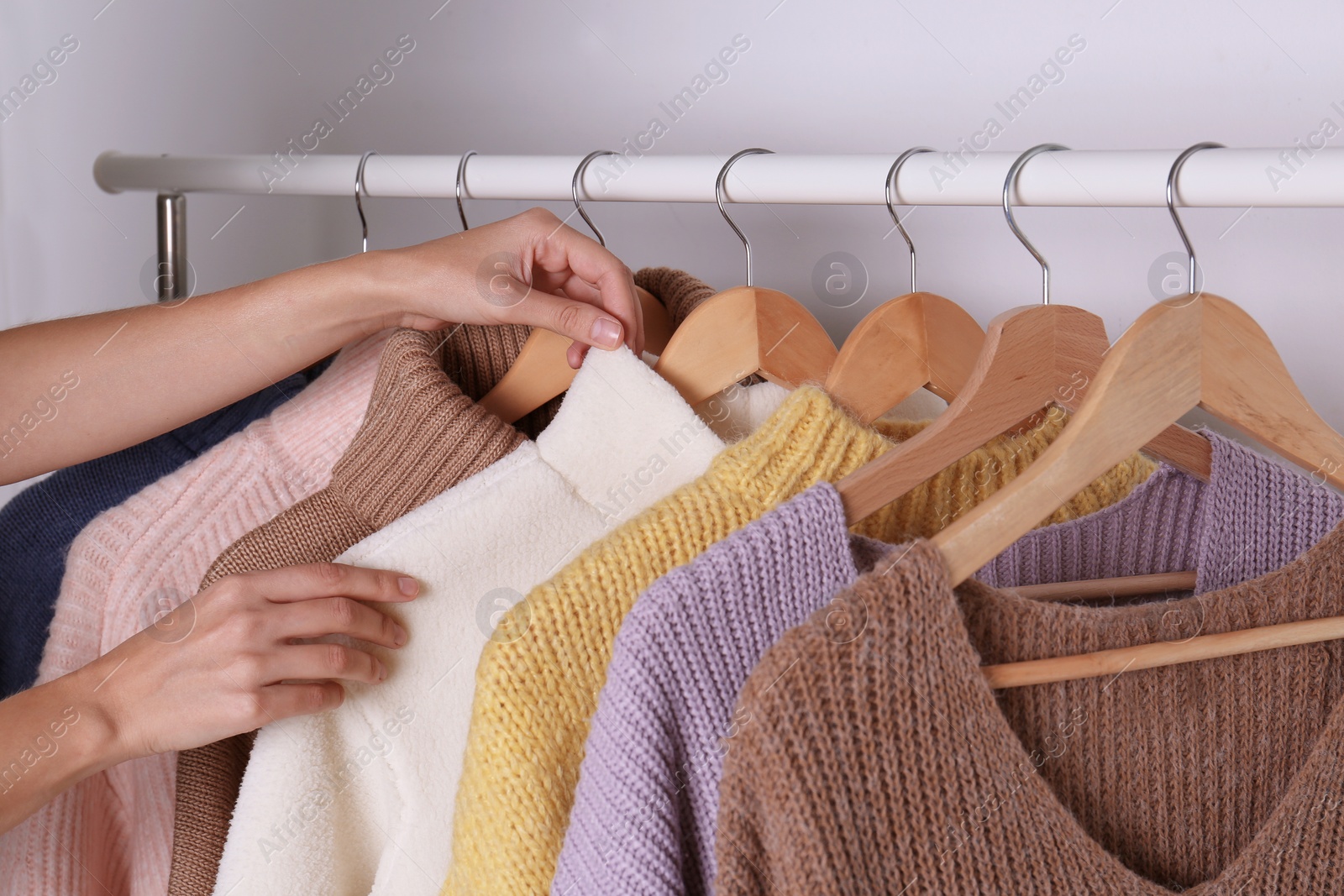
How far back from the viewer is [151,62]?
1.32m

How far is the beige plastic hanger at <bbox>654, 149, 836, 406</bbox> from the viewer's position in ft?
2.05

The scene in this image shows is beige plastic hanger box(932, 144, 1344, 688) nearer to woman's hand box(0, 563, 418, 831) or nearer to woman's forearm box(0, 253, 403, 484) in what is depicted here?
woman's hand box(0, 563, 418, 831)

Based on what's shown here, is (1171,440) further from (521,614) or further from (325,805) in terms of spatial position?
(325,805)

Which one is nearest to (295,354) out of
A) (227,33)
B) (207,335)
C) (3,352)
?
(207,335)

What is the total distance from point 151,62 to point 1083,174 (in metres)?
1.27

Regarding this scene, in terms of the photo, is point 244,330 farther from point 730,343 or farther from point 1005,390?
point 1005,390

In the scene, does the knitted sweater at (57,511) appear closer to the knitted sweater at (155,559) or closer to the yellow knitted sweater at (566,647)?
the knitted sweater at (155,559)

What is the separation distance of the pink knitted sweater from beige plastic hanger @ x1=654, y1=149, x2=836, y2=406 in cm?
23

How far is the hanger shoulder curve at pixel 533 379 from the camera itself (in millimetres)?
679

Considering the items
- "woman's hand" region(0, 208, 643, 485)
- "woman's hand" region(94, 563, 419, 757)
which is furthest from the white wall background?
"woman's hand" region(94, 563, 419, 757)

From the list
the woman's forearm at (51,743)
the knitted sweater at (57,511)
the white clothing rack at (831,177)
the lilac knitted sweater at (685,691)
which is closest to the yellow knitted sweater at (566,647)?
the lilac knitted sweater at (685,691)

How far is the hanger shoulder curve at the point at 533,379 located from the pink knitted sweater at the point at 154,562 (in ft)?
0.33

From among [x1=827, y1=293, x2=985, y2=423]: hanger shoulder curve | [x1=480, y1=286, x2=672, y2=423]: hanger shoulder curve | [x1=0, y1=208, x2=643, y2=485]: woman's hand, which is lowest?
[x1=827, y1=293, x2=985, y2=423]: hanger shoulder curve

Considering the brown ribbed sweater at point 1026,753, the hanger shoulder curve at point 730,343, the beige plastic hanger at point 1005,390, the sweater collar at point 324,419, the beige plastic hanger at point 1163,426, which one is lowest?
the brown ribbed sweater at point 1026,753
